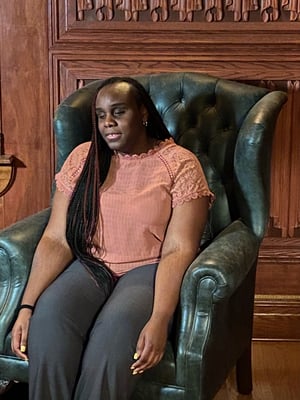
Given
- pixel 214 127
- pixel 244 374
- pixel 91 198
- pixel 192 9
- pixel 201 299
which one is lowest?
pixel 244 374

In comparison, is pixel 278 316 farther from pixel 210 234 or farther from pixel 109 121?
pixel 109 121

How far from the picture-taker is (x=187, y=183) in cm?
216

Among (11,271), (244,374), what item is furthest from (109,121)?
(244,374)

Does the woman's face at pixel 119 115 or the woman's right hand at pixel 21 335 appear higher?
the woman's face at pixel 119 115

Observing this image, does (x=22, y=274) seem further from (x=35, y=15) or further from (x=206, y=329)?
(x=35, y=15)

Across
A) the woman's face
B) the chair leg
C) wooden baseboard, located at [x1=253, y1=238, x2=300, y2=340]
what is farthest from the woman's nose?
wooden baseboard, located at [x1=253, y1=238, x2=300, y2=340]

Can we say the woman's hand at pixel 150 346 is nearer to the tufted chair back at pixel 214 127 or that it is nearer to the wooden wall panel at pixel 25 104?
Answer: the tufted chair back at pixel 214 127

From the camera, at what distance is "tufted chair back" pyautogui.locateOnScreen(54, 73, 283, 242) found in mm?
2334

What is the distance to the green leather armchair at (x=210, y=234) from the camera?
1958 mm

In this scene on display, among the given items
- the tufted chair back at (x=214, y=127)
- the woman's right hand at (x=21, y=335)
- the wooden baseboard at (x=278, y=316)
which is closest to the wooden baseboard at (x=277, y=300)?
the wooden baseboard at (x=278, y=316)

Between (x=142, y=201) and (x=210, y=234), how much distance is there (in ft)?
1.22

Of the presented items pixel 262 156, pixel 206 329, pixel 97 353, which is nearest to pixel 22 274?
pixel 97 353

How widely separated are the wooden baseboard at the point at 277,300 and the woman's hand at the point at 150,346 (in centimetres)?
111

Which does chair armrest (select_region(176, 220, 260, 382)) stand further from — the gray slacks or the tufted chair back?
the tufted chair back
